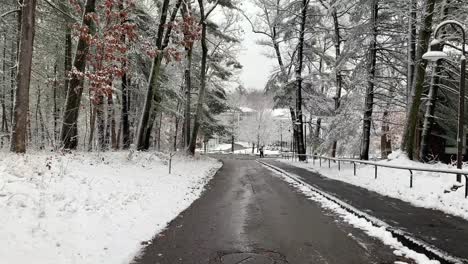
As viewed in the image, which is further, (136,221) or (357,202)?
(357,202)

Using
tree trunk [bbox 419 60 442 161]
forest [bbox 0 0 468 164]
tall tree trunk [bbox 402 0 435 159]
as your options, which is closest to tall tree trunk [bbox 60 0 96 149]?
forest [bbox 0 0 468 164]

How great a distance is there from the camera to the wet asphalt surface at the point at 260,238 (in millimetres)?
6617

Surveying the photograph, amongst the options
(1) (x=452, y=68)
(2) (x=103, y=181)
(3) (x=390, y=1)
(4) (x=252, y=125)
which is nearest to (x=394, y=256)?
(2) (x=103, y=181)

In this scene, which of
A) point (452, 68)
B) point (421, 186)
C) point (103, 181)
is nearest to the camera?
point (103, 181)

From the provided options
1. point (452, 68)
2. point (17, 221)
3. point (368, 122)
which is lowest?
point (17, 221)

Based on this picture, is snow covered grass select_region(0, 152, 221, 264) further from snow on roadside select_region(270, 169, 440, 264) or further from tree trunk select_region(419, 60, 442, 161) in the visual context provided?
tree trunk select_region(419, 60, 442, 161)

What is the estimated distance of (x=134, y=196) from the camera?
10617 millimetres

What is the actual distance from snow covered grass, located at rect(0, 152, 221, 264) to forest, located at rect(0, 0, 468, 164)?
3.18 metres

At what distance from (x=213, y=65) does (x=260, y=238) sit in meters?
30.4

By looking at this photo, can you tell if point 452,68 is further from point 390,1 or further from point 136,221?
point 136,221

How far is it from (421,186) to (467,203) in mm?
3204

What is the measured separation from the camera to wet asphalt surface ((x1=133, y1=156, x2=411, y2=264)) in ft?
21.7

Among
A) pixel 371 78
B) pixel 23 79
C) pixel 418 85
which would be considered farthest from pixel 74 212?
pixel 371 78

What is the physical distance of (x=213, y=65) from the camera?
122 ft
